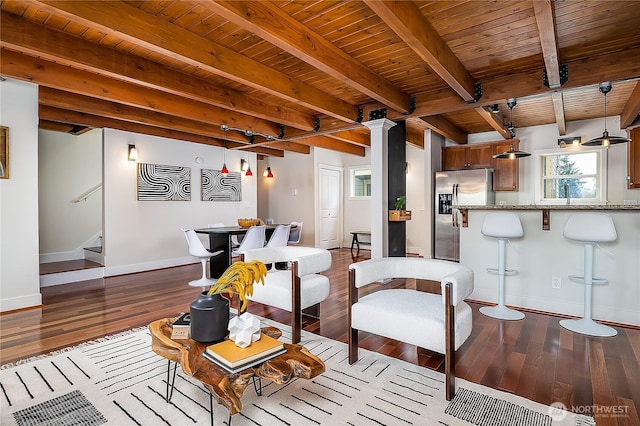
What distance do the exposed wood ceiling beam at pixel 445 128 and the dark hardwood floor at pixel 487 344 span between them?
2858 mm

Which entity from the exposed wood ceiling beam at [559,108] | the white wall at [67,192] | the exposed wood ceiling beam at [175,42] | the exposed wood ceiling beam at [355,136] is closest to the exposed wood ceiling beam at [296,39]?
the exposed wood ceiling beam at [175,42]

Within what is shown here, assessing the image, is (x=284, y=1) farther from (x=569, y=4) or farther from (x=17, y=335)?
(x=17, y=335)

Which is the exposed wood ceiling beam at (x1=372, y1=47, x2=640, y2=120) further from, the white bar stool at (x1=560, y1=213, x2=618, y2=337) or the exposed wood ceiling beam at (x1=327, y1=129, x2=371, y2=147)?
the exposed wood ceiling beam at (x1=327, y1=129, x2=371, y2=147)

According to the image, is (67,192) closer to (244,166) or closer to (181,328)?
(244,166)

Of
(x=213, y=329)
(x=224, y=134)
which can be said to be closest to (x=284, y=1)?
(x=213, y=329)

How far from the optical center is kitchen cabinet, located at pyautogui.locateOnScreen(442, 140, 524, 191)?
6.23 m

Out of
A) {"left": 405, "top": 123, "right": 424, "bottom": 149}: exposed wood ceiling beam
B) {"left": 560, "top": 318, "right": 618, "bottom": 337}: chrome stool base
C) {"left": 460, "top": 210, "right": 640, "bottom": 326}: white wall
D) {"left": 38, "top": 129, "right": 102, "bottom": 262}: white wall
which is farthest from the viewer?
{"left": 405, "top": 123, "right": 424, "bottom": 149}: exposed wood ceiling beam

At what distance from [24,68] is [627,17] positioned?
17.3 ft

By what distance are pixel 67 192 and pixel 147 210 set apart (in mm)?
1579

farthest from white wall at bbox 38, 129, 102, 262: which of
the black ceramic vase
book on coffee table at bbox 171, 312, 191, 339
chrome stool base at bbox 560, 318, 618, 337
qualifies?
chrome stool base at bbox 560, 318, 618, 337

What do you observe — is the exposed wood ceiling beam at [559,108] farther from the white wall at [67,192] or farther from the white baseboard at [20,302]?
the white wall at [67,192]

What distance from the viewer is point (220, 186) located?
7.11 metres

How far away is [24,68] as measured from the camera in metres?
3.24

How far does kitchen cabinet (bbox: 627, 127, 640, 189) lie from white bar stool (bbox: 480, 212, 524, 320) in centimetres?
323
